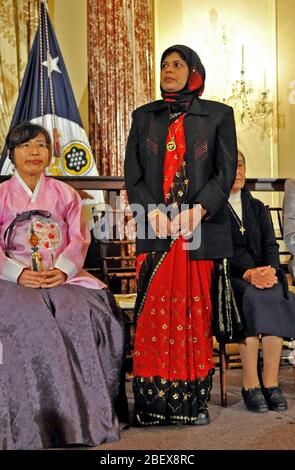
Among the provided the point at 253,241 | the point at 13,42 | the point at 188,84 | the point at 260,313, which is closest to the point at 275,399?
the point at 260,313

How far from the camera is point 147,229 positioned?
3.08 m

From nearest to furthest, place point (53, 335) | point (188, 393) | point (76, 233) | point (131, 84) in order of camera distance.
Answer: point (53, 335)
point (188, 393)
point (76, 233)
point (131, 84)

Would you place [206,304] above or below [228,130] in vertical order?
below

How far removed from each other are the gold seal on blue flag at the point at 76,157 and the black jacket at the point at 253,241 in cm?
270

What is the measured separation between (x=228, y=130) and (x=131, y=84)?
172 inches

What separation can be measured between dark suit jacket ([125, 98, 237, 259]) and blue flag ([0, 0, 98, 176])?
9.95 feet

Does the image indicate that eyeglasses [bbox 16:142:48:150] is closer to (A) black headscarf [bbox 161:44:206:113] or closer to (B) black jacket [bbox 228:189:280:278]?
(A) black headscarf [bbox 161:44:206:113]

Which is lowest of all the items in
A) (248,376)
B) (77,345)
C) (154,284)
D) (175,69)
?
(248,376)

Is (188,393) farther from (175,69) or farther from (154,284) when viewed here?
(175,69)

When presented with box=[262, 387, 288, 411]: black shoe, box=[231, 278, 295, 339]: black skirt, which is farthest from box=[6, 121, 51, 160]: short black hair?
box=[262, 387, 288, 411]: black shoe

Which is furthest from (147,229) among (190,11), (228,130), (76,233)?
(190,11)

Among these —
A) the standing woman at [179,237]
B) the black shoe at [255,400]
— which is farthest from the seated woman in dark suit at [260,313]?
Answer: the standing woman at [179,237]

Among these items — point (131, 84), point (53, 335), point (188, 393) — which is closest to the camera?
point (53, 335)

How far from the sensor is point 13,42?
712cm
